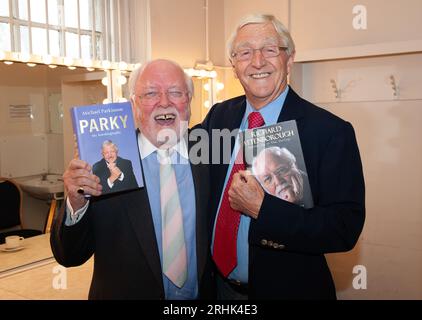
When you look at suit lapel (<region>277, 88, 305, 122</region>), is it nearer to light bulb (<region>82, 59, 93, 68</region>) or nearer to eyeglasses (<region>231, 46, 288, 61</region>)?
eyeglasses (<region>231, 46, 288, 61</region>)

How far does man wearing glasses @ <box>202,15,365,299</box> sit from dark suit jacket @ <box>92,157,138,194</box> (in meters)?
0.26

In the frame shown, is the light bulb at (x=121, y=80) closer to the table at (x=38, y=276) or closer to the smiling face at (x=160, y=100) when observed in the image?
the table at (x=38, y=276)

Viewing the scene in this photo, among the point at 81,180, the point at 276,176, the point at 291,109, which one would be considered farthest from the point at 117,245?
the point at 291,109

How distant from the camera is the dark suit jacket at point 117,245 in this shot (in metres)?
1.18

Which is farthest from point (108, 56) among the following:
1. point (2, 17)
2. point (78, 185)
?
point (78, 185)

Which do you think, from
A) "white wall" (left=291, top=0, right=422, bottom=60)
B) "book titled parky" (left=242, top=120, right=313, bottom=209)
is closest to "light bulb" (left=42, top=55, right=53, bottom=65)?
"book titled parky" (left=242, top=120, right=313, bottom=209)

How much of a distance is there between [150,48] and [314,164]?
1.94 meters

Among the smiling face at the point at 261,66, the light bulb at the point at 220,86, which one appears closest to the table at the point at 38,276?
the smiling face at the point at 261,66

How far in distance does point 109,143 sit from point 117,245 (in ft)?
0.93

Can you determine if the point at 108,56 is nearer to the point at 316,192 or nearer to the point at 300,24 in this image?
the point at 300,24

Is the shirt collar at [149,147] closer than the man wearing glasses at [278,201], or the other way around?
the man wearing glasses at [278,201]

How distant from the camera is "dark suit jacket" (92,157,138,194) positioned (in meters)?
1.10

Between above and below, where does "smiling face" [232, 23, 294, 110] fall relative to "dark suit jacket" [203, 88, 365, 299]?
above

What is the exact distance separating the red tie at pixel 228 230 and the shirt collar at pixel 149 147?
0.16m
